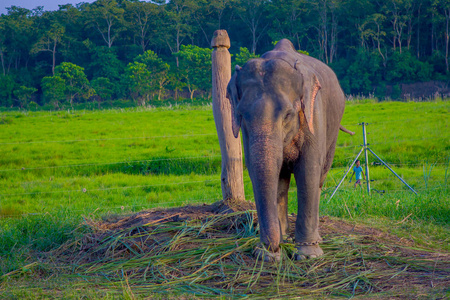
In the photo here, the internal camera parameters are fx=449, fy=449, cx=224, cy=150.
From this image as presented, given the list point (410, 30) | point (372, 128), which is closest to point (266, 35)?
point (410, 30)

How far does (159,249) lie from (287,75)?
7.95ft

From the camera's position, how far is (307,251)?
15.4 feet

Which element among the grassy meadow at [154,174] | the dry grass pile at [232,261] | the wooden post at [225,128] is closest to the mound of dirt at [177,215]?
the dry grass pile at [232,261]

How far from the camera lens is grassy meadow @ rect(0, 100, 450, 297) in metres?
6.26

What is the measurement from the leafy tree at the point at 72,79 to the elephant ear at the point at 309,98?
1913 inches

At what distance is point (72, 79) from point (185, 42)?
67.4 feet

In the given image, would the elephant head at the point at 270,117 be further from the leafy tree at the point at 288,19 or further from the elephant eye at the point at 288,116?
the leafy tree at the point at 288,19

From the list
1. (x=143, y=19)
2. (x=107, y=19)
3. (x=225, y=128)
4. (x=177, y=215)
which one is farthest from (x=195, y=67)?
(x=177, y=215)

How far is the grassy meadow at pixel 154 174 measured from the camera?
20.5 feet

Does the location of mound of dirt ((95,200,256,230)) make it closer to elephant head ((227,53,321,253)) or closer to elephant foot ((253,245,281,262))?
elephant foot ((253,245,281,262))

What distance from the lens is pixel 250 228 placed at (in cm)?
539

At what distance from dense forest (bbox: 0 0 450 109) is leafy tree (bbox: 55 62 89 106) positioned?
0.15 meters

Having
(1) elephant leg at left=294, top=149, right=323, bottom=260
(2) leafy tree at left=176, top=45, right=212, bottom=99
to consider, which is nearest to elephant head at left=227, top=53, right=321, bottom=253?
(1) elephant leg at left=294, top=149, right=323, bottom=260

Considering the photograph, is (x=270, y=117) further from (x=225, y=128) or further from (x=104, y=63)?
(x=104, y=63)
